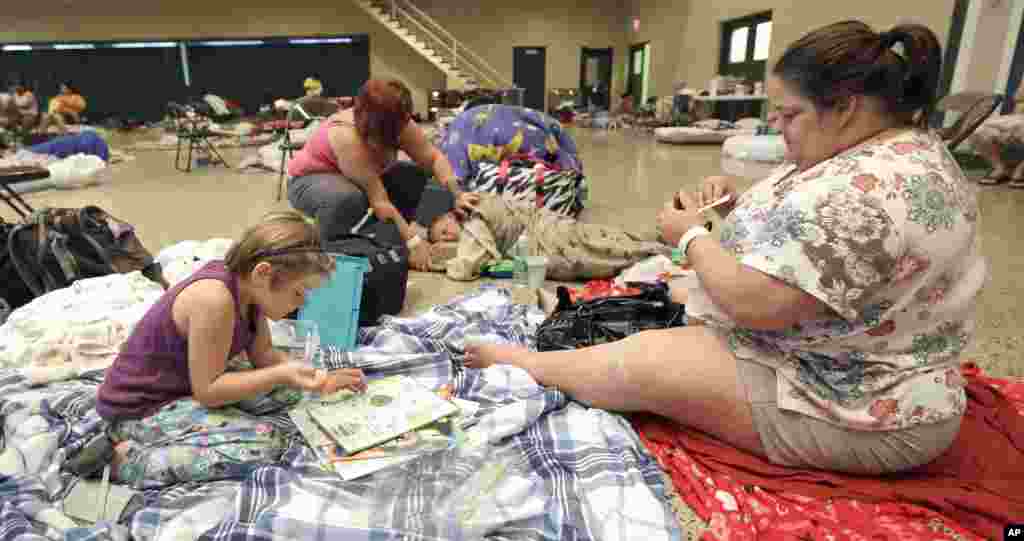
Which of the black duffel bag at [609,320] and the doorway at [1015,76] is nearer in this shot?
the black duffel bag at [609,320]

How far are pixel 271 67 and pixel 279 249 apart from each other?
14.6 m

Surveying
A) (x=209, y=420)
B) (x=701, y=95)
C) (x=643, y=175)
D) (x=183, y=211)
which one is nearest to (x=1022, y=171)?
(x=643, y=175)

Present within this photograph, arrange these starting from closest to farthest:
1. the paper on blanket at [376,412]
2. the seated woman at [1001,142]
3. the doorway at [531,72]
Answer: the paper on blanket at [376,412] → the seated woman at [1001,142] → the doorway at [531,72]

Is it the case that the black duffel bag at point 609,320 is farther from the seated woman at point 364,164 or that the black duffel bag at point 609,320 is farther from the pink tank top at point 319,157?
the pink tank top at point 319,157

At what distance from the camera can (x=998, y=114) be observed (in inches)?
212

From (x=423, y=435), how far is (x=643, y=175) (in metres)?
4.86

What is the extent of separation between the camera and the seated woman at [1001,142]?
470 centimetres

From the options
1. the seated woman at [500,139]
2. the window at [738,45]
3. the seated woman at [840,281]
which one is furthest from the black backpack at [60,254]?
the window at [738,45]

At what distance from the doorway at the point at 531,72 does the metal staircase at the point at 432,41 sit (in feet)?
2.88

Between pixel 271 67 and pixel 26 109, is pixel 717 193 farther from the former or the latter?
pixel 271 67

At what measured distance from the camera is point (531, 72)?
14.9 m

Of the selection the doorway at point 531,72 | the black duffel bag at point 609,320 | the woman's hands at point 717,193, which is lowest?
the black duffel bag at point 609,320

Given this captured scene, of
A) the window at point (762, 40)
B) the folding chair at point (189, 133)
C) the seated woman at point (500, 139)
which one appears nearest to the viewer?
the seated woman at point (500, 139)

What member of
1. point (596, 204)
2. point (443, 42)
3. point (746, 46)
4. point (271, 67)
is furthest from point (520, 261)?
point (271, 67)
